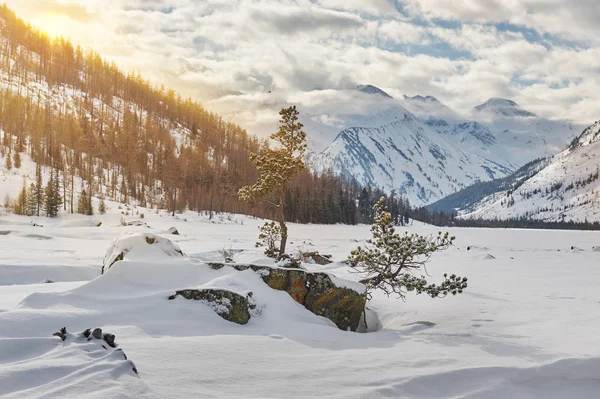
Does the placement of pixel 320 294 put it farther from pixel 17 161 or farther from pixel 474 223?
pixel 474 223

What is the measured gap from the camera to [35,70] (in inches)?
4183

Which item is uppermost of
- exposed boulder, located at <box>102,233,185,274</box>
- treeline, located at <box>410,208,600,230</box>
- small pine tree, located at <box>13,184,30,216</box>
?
small pine tree, located at <box>13,184,30,216</box>

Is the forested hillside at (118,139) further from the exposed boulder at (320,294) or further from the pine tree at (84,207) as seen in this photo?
the exposed boulder at (320,294)

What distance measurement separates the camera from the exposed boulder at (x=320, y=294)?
864cm

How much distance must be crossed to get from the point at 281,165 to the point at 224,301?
8005 mm

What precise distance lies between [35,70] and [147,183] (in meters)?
56.9

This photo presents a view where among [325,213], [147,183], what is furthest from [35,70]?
[325,213]

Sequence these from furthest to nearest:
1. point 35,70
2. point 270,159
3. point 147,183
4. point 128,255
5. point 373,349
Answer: point 35,70 < point 147,183 < point 270,159 < point 128,255 < point 373,349

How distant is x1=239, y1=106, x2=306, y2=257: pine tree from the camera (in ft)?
45.5

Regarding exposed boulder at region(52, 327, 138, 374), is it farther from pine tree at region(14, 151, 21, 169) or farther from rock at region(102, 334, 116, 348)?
pine tree at region(14, 151, 21, 169)

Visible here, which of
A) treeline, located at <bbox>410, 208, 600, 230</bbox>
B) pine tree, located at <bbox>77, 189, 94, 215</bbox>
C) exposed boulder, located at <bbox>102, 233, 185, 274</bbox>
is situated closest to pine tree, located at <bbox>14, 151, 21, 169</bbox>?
pine tree, located at <bbox>77, 189, 94, 215</bbox>

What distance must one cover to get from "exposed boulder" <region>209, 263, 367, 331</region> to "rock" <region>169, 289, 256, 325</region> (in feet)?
6.94

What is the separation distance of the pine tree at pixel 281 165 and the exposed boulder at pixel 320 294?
4483 millimetres

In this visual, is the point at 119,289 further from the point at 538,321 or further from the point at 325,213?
the point at 325,213
